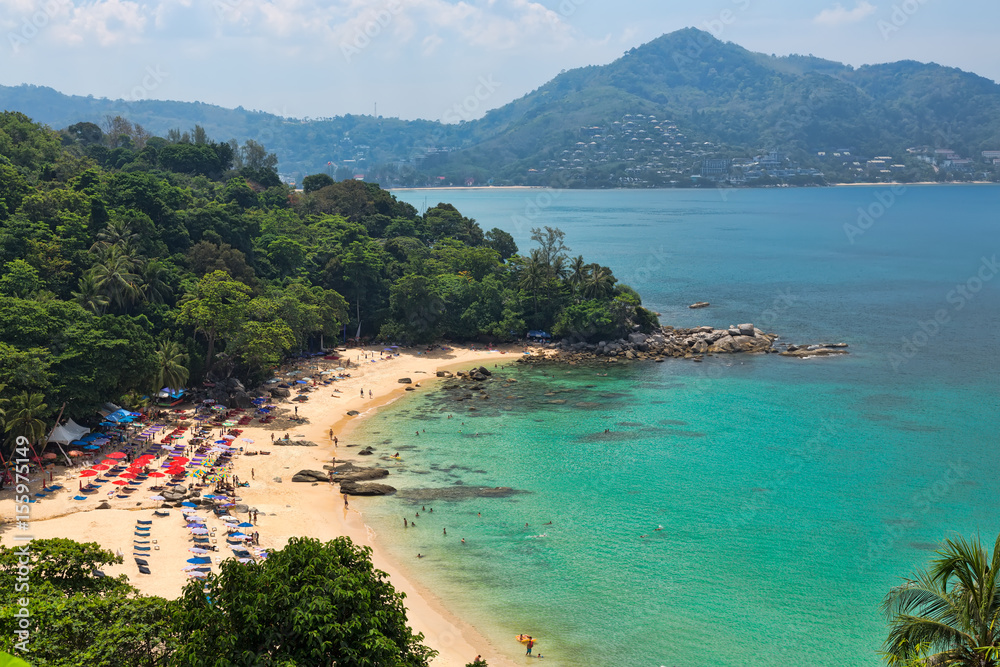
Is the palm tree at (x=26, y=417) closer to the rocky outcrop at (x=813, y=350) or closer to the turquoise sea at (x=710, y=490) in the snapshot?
the turquoise sea at (x=710, y=490)

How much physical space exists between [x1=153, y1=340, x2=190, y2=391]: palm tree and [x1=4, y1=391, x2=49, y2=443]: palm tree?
842 centimetres

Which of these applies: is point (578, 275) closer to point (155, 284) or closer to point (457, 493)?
point (457, 493)

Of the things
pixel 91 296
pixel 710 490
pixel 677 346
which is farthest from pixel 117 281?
pixel 677 346

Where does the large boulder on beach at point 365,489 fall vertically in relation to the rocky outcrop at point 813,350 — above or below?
below

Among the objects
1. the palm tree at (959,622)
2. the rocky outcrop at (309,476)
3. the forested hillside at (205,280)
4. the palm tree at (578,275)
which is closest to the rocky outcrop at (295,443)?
the rocky outcrop at (309,476)

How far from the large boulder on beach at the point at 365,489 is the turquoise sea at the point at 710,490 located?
0.89 meters

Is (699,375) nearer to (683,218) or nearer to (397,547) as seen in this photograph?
(397,547)

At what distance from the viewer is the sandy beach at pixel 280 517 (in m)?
26.4

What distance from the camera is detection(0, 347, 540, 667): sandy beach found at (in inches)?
1040

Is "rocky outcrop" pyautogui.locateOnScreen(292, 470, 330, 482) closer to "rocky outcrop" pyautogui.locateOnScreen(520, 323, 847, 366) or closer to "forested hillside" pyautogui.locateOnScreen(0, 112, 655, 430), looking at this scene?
"forested hillside" pyautogui.locateOnScreen(0, 112, 655, 430)

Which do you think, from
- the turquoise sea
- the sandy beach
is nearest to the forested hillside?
the sandy beach

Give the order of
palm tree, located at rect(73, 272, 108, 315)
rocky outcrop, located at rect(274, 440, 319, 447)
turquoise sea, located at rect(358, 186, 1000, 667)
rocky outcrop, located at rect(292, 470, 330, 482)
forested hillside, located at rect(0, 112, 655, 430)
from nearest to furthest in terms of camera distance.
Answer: turquoise sea, located at rect(358, 186, 1000, 667) < rocky outcrop, located at rect(292, 470, 330, 482) < forested hillside, located at rect(0, 112, 655, 430) < rocky outcrop, located at rect(274, 440, 319, 447) < palm tree, located at rect(73, 272, 108, 315)

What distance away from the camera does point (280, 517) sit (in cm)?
3347

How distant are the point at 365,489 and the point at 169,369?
50.9ft
